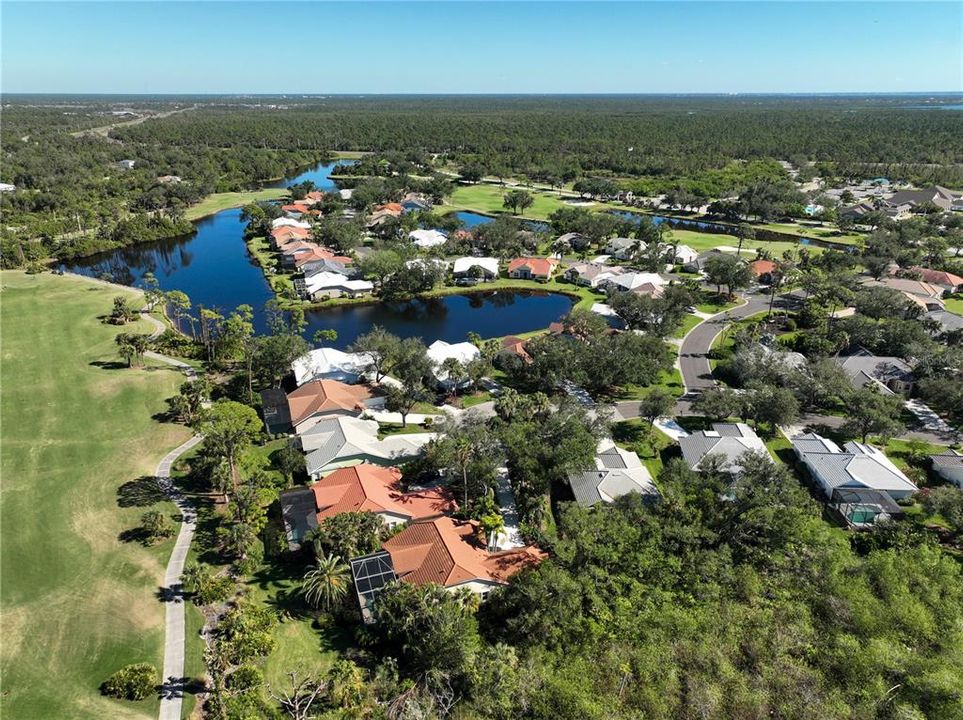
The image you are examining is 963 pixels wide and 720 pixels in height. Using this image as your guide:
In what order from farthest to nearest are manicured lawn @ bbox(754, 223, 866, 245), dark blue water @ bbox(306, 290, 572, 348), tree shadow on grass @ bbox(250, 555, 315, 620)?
1. manicured lawn @ bbox(754, 223, 866, 245)
2. dark blue water @ bbox(306, 290, 572, 348)
3. tree shadow on grass @ bbox(250, 555, 315, 620)

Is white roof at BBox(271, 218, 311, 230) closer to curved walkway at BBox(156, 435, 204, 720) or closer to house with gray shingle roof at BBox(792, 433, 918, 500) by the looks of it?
curved walkway at BBox(156, 435, 204, 720)

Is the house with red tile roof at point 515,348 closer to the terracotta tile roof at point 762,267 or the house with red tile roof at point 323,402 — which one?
the house with red tile roof at point 323,402

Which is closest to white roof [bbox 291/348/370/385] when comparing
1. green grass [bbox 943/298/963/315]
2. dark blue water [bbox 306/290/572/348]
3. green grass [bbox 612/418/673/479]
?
dark blue water [bbox 306/290/572/348]

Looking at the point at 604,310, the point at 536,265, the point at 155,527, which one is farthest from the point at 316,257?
the point at 155,527

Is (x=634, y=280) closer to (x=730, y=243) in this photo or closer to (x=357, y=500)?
(x=730, y=243)

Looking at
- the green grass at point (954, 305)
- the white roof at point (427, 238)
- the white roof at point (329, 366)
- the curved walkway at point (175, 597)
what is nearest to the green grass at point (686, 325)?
the green grass at point (954, 305)
